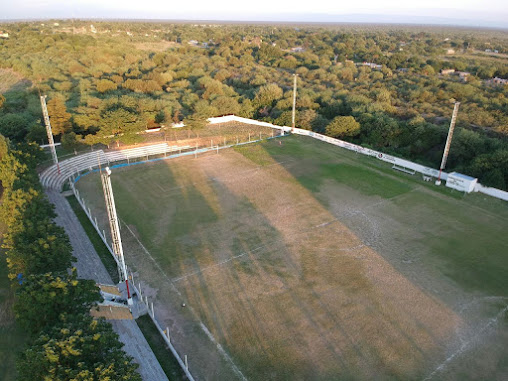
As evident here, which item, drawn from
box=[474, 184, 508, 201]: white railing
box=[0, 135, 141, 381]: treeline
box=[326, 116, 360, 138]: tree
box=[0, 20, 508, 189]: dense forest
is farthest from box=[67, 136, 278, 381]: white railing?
box=[474, 184, 508, 201]: white railing

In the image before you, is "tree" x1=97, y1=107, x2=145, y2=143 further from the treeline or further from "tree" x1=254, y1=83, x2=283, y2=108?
"tree" x1=254, y1=83, x2=283, y2=108

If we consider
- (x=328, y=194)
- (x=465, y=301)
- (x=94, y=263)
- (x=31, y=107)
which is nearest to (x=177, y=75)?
(x=31, y=107)

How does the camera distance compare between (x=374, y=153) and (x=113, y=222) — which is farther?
(x=374, y=153)

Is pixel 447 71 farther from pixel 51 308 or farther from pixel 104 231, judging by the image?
pixel 51 308

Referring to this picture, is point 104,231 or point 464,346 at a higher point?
point 104,231

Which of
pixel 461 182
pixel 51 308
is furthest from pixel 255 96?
pixel 51 308
